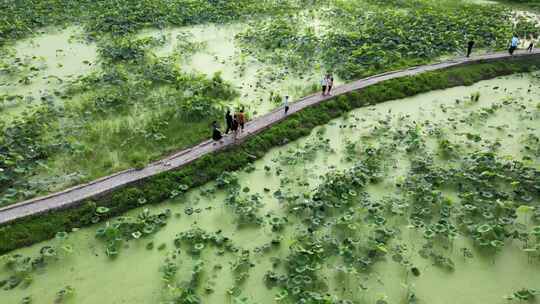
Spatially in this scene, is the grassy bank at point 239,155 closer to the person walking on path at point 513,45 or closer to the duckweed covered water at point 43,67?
the person walking on path at point 513,45

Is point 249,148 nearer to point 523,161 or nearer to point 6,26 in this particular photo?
point 523,161

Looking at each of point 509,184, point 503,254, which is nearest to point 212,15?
point 509,184

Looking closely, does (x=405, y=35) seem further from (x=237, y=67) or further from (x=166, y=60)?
(x=166, y=60)

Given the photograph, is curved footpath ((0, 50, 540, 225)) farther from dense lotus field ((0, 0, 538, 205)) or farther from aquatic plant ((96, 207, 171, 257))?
aquatic plant ((96, 207, 171, 257))

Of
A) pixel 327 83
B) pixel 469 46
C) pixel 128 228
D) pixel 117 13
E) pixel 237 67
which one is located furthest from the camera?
pixel 117 13

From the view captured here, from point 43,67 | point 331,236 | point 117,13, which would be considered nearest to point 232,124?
point 331,236

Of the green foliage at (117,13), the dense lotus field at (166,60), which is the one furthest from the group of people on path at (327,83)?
the green foliage at (117,13)
